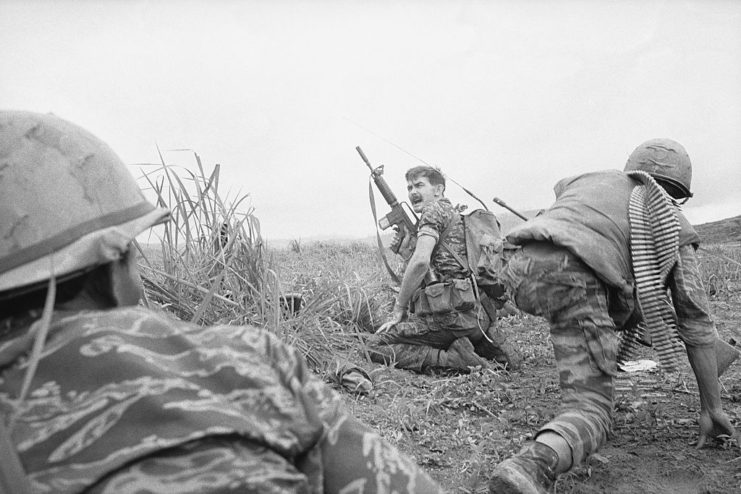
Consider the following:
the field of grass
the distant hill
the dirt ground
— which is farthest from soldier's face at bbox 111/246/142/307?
the distant hill

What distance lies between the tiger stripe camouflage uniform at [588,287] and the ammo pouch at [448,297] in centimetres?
161

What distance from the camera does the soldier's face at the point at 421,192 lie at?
5.17 metres

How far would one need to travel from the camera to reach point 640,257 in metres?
2.98

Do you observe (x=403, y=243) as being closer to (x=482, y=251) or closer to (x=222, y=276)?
(x=482, y=251)

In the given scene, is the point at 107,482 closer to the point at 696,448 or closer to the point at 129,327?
the point at 129,327

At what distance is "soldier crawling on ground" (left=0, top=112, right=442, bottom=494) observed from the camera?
79cm

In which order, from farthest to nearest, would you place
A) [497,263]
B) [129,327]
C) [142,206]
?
[497,263], [142,206], [129,327]

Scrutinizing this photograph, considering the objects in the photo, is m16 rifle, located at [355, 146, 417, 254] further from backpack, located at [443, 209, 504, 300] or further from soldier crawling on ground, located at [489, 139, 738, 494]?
soldier crawling on ground, located at [489, 139, 738, 494]

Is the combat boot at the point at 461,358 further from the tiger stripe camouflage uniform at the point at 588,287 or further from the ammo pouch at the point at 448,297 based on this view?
the tiger stripe camouflage uniform at the point at 588,287

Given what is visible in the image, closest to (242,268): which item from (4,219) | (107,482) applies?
(4,219)

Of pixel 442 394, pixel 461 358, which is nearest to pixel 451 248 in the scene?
pixel 461 358

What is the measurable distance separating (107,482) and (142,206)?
1.97 feet

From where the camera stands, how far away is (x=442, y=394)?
157 inches

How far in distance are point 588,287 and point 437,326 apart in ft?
6.72
